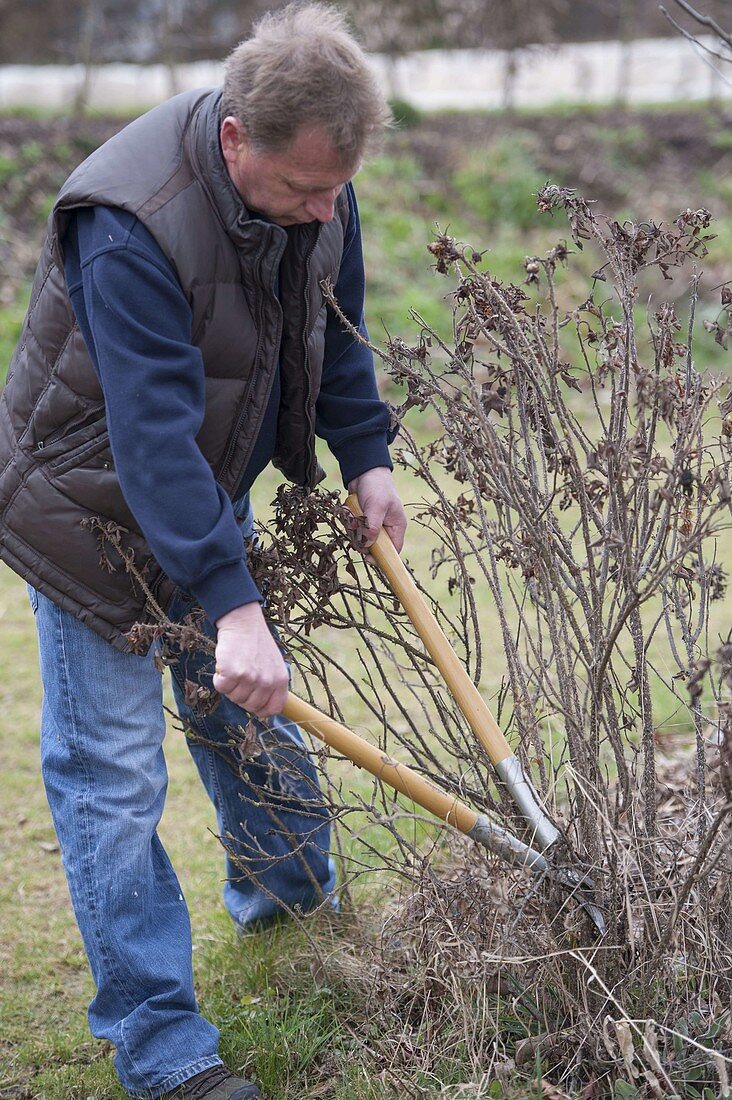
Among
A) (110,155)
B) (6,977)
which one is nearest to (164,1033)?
(6,977)

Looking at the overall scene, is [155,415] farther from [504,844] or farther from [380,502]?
[504,844]

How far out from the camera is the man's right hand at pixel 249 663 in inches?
83.8

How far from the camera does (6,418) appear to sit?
8.36ft

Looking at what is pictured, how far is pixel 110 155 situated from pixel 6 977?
2235 millimetres

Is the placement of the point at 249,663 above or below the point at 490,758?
above

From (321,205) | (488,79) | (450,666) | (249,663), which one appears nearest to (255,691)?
(249,663)

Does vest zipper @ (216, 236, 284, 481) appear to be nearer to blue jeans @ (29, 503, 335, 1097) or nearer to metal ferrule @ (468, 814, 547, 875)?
blue jeans @ (29, 503, 335, 1097)

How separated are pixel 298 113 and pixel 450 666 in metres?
1.11

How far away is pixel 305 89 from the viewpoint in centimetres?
206

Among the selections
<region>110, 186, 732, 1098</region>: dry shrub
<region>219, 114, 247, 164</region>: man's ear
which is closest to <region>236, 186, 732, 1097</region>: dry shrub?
<region>110, 186, 732, 1098</region>: dry shrub

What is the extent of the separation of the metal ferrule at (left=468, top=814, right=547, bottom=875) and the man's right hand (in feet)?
1.69

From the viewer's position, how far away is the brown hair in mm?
2072

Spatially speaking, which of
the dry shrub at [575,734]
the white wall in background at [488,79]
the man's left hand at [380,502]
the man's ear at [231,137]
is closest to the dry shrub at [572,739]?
the dry shrub at [575,734]

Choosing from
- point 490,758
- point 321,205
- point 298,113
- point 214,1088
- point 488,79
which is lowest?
point 214,1088
